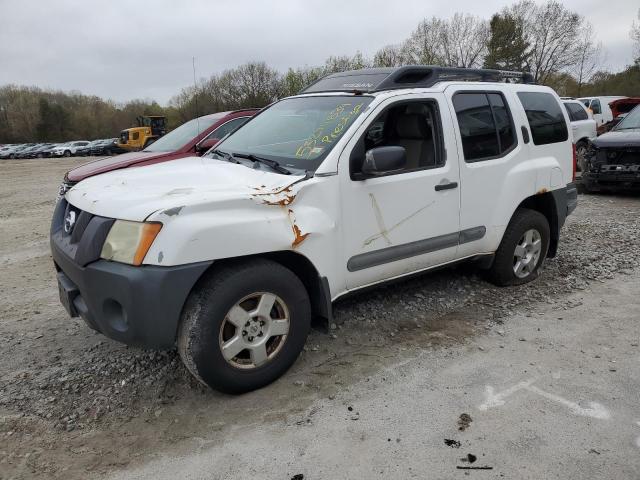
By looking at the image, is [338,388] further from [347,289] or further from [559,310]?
[559,310]

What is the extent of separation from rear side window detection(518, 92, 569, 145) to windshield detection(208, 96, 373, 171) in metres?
1.89

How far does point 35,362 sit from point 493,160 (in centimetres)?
391

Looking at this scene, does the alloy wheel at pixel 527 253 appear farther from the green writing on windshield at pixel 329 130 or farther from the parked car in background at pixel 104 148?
the parked car in background at pixel 104 148

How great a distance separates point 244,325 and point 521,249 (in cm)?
299

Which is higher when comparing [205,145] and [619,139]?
[205,145]

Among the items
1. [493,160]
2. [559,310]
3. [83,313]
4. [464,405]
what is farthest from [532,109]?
[83,313]

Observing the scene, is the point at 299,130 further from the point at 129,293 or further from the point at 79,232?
the point at 129,293

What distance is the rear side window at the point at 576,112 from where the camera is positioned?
12619 millimetres

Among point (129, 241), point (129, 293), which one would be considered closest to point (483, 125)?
point (129, 241)

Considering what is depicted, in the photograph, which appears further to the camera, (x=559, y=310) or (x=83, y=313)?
(x=559, y=310)

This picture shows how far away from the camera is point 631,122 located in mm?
9812

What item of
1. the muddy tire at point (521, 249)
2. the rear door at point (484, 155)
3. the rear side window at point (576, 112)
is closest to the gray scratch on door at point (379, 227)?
the rear door at point (484, 155)

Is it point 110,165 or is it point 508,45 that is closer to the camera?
point 110,165

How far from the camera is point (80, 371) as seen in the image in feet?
11.1
